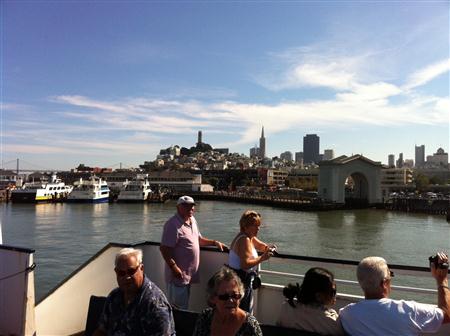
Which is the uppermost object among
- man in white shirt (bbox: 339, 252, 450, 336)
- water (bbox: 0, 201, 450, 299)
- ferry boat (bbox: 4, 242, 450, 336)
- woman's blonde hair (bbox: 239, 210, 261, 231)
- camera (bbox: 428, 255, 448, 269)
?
woman's blonde hair (bbox: 239, 210, 261, 231)

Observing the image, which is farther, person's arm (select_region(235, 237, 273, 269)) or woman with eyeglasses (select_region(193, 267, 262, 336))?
person's arm (select_region(235, 237, 273, 269))

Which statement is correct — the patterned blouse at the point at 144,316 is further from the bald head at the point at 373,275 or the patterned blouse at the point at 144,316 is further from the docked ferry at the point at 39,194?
the docked ferry at the point at 39,194

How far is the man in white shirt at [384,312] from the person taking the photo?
2.20 metres

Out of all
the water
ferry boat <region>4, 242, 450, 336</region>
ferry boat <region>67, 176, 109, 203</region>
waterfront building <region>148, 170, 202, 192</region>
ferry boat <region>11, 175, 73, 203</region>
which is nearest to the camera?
ferry boat <region>4, 242, 450, 336</region>

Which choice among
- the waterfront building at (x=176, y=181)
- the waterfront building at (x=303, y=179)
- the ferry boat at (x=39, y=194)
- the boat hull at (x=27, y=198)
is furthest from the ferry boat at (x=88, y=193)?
the waterfront building at (x=303, y=179)

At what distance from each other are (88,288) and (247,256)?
1.79 m

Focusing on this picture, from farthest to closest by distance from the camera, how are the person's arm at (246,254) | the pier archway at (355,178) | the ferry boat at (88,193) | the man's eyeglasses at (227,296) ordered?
the ferry boat at (88,193), the pier archway at (355,178), the person's arm at (246,254), the man's eyeglasses at (227,296)

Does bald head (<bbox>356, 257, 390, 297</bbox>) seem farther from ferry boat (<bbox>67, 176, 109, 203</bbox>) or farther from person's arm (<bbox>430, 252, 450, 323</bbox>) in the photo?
ferry boat (<bbox>67, 176, 109, 203</bbox>)

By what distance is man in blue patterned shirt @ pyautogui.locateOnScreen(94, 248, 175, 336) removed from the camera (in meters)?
2.37

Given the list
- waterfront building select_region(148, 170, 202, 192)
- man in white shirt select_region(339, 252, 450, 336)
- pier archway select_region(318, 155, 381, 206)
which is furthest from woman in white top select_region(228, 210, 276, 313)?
waterfront building select_region(148, 170, 202, 192)

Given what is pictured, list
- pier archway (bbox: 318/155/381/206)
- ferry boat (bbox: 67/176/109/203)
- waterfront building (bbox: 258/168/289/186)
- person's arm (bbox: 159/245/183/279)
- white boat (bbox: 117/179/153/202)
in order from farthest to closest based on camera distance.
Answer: waterfront building (bbox: 258/168/289/186) → white boat (bbox: 117/179/153/202) → ferry boat (bbox: 67/176/109/203) → pier archway (bbox: 318/155/381/206) → person's arm (bbox: 159/245/183/279)

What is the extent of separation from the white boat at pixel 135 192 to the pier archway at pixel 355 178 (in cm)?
2549

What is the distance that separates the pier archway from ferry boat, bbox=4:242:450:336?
5436cm

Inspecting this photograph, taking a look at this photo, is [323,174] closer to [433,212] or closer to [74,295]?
[433,212]
